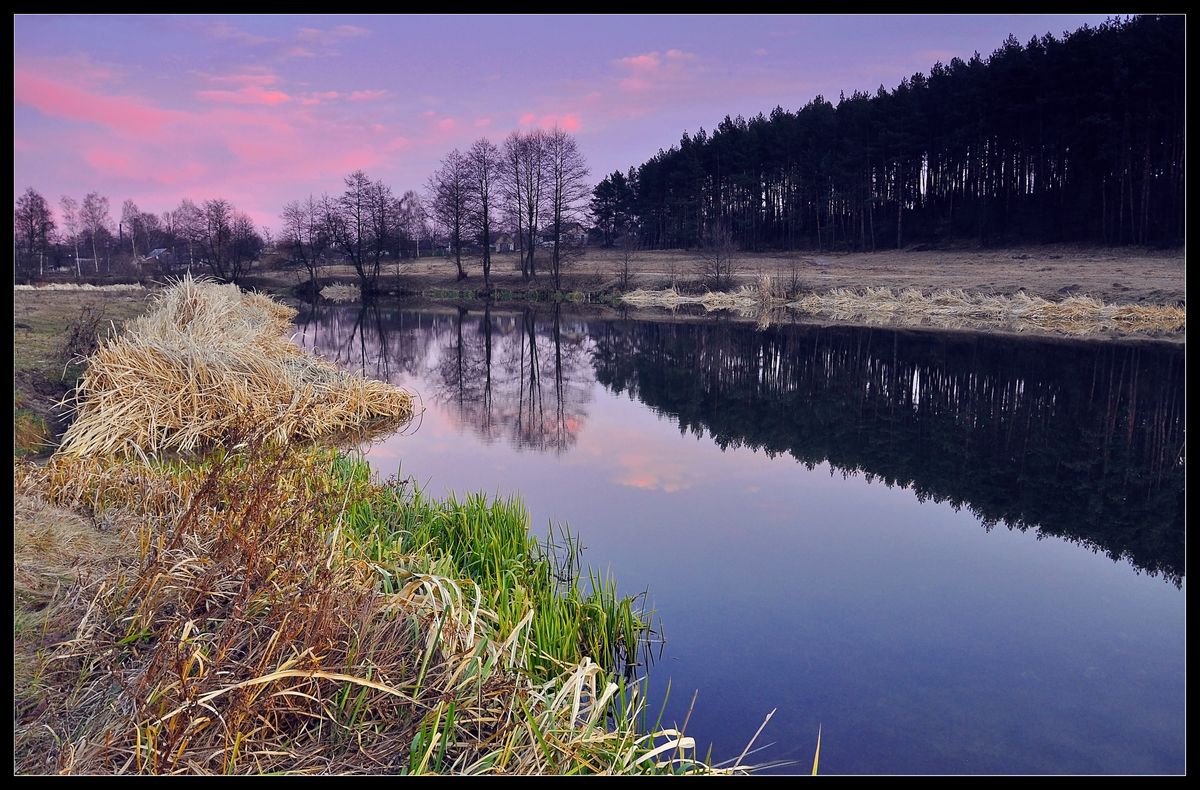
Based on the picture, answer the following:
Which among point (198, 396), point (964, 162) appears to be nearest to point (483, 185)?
point (964, 162)

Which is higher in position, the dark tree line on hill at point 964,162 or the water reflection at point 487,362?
the dark tree line on hill at point 964,162

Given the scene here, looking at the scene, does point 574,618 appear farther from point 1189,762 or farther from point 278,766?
point 1189,762

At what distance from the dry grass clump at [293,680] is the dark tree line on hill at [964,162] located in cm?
4405

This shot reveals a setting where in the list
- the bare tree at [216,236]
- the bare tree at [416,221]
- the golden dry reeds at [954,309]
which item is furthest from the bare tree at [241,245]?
the golden dry reeds at [954,309]

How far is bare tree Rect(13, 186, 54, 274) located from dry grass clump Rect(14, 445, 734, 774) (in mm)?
57140

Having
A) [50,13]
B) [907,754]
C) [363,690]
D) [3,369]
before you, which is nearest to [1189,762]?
[907,754]

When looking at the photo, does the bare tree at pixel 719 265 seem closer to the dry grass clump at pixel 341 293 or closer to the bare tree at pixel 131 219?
the dry grass clump at pixel 341 293

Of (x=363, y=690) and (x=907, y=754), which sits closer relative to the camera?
(x=363, y=690)

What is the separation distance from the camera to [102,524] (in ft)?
17.8

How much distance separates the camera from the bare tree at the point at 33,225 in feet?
170

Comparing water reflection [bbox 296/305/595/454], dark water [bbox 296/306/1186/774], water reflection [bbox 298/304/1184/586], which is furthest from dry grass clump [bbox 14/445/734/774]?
water reflection [bbox 296/305/595/454]

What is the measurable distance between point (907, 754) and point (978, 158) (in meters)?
59.3

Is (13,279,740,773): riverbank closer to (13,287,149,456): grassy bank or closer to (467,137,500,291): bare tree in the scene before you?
(13,287,149,456): grassy bank

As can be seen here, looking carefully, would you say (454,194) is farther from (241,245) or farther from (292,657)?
(292,657)
